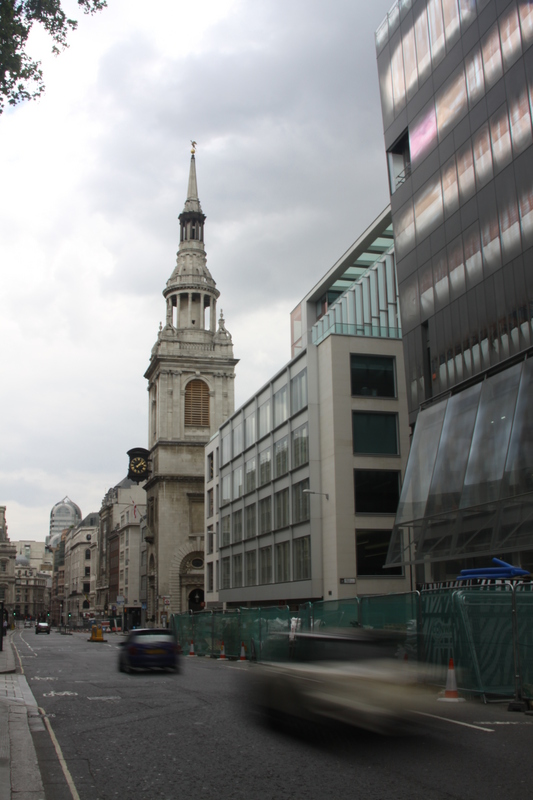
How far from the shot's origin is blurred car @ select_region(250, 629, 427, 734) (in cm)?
931

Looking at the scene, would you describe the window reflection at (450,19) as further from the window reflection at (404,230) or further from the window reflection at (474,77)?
the window reflection at (404,230)

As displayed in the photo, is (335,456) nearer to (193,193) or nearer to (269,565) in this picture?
(269,565)

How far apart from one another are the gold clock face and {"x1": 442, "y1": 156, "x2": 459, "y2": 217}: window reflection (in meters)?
70.5

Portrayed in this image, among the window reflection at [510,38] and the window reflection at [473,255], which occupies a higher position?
the window reflection at [510,38]

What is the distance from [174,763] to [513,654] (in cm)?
763

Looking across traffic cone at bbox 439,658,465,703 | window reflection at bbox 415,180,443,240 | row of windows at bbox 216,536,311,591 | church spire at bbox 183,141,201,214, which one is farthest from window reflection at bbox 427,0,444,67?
church spire at bbox 183,141,201,214

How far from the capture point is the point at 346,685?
9.55 m

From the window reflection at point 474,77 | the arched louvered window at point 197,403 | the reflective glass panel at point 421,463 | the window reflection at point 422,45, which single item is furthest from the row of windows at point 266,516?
the arched louvered window at point 197,403

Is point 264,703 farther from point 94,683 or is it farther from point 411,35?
point 411,35

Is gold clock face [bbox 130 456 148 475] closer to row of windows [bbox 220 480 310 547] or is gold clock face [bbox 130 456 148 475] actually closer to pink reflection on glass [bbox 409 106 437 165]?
row of windows [bbox 220 480 310 547]

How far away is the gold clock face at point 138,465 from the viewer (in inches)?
3770

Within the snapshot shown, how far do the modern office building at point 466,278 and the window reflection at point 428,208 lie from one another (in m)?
0.09

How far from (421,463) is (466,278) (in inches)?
293

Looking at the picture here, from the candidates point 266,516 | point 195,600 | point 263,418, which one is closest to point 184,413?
point 195,600
